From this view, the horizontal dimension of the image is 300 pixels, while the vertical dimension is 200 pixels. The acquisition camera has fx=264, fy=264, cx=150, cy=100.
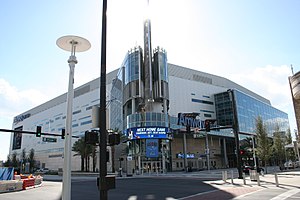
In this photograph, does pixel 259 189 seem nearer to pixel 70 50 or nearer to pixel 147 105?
pixel 70 50

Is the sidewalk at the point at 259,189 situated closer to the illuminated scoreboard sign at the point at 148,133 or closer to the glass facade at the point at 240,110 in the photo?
the illuminated scoreboard sign at the point at 148,133

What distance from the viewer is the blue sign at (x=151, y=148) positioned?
177 feet

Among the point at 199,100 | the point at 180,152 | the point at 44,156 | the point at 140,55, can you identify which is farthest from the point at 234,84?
the point at 44,156

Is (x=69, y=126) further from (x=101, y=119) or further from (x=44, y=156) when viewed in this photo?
(x=44, y=156)

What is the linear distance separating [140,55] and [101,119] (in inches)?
2134

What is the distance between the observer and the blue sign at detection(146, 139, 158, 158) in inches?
2124

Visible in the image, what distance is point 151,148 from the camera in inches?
2136

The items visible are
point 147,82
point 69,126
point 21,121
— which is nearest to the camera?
point 69,126

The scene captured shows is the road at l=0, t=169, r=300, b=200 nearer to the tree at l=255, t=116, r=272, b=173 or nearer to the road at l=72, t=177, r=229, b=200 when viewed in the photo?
the road at l=72, t=177, r=229, b=200

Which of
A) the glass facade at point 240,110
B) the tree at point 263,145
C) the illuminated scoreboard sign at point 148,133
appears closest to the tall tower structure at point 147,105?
the illuminated scoreboard sign at point 148,133

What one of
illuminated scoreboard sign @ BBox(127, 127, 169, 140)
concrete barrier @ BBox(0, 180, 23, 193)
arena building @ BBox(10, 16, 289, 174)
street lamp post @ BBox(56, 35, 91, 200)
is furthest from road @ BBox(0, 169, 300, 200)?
illuminated scoreboard sign @ BBox(127, 127, 169, 140)

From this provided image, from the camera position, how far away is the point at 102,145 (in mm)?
7270

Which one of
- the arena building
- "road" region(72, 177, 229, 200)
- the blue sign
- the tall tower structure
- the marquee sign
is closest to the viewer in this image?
"road" region(72, 177, 229, 200)

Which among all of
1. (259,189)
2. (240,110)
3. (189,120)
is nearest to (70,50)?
(259,189)
